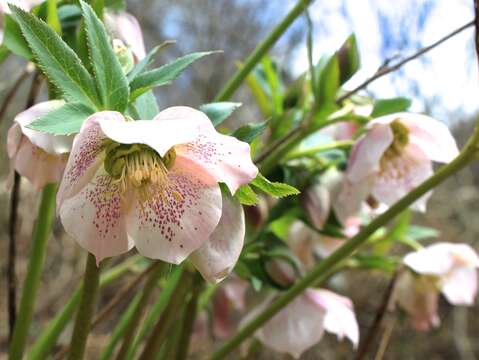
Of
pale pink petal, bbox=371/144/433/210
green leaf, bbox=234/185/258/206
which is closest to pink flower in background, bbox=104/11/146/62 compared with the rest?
green leaf, bbox=234/185/258/206

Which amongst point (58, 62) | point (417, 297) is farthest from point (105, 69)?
point (417, 297)

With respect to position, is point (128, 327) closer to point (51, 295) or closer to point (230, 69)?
point (51, 295)

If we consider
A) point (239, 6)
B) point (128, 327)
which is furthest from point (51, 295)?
point (239, 6)

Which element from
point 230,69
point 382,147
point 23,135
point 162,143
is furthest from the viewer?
point 230,69

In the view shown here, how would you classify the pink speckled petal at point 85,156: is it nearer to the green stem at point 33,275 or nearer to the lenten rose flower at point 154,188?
the lenten rose flower at point 154,188

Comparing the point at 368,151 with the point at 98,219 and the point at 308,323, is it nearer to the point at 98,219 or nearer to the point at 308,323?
the point at 308,323

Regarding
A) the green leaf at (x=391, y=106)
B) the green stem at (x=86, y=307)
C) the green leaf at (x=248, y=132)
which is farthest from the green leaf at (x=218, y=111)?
the green leaf at (x=391, y=106)
